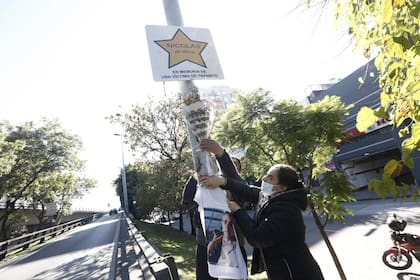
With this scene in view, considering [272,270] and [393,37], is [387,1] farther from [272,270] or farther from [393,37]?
[272,270]

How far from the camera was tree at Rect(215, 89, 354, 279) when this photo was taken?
5.79 m

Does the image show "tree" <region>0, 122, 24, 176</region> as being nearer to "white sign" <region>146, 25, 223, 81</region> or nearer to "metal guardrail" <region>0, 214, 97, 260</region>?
"metal guardrail" <region>0, 214, 97, 260</region>

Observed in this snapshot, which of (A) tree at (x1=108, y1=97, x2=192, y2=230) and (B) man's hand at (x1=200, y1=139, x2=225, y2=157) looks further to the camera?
(A) tree at (x1=108, y1=97, x2=192, y2=230)

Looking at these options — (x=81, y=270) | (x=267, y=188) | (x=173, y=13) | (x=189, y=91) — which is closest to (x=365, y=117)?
(x=267, y=188)

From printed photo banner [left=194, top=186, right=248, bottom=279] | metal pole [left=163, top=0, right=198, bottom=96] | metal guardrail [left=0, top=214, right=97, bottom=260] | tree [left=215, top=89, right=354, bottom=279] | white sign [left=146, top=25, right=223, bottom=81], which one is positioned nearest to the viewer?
printed photo banner [left=194, top=186, right=248, bottom=279]

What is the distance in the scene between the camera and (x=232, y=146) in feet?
21.4

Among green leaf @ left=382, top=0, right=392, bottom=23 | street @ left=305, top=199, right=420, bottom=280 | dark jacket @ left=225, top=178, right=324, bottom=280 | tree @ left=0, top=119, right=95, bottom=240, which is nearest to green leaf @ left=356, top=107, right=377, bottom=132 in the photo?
green leaf @ left=382, top=0, right=392, bottom=23

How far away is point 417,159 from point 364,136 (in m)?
6.04

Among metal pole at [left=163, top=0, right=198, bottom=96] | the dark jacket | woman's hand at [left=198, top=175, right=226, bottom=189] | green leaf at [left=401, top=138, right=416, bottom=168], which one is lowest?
the dark jacket

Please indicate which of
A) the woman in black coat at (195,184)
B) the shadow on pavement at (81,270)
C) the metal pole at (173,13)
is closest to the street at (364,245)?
the woman in black coat at (195,184)

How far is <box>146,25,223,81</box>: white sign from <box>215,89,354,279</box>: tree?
381 centimetres

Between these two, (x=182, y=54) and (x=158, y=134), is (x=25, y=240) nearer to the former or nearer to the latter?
(x=158, y=134)

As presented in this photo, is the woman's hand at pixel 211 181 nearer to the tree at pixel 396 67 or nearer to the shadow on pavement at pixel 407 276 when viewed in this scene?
the tree at pixel 396 67

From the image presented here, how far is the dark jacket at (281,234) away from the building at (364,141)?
19.8 metres
